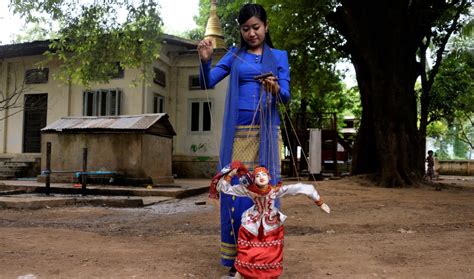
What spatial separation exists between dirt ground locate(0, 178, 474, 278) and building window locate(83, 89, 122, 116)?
9682 mm

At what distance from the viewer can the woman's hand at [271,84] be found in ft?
10.3

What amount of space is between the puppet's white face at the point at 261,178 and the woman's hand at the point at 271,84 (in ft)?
2.12

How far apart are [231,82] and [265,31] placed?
49cm

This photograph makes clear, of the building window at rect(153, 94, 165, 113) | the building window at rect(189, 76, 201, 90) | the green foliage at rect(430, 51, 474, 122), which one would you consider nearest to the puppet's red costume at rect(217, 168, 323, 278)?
the building window at rect(153, 94, 165, 113)

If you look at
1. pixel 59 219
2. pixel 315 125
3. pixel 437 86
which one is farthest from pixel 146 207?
pixel 437 86

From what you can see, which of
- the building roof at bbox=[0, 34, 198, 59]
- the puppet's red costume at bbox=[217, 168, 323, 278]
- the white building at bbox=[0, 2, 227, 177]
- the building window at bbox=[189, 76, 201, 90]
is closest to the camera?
the puppet's red costume at bbox=[217, 168, 323, 278]

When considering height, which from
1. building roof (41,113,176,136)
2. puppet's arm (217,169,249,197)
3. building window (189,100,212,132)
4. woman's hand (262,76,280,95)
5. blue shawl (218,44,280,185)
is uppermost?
building window (189,100,212,132)

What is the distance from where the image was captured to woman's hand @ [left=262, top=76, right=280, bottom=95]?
3132 millimetres

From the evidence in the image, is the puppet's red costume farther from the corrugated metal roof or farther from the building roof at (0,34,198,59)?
the building roof at (0,34,198,59)

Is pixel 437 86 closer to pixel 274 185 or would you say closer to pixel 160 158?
pixel 160 158

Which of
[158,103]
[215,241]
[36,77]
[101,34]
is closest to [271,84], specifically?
[215,241]

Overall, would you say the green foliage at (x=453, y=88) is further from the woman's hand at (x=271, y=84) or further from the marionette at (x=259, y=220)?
the marionette at (x=259, y=220)

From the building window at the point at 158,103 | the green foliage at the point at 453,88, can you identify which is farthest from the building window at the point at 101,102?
the green foliage at the point at 453,88

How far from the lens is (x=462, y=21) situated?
1692 centimetres
